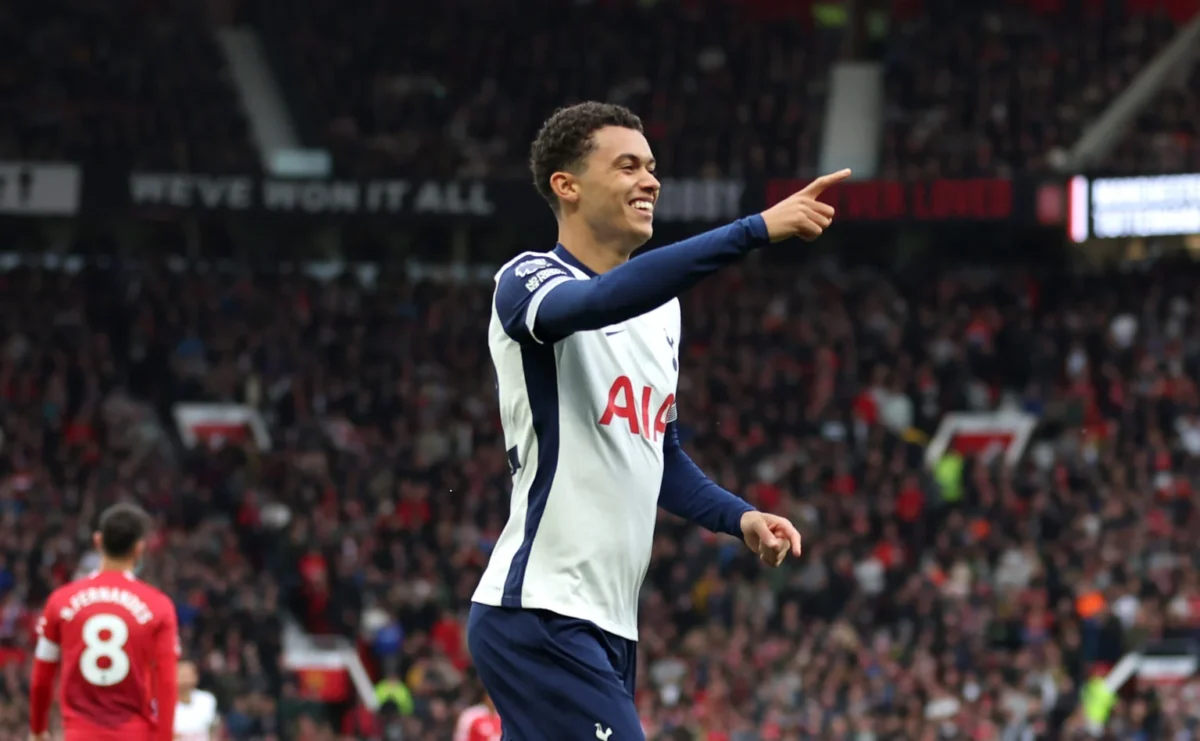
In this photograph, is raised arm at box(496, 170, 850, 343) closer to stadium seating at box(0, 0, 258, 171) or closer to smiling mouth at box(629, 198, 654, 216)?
smiling mouth at box(629, 198, 654, 216)

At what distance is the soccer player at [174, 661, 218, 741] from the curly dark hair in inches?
254

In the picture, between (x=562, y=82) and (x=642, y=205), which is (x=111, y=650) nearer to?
(x=642, y=205)

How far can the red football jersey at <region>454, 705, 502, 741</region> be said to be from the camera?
10.4 metres

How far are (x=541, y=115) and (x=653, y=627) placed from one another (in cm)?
953

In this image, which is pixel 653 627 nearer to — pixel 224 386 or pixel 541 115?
pixel 224 386

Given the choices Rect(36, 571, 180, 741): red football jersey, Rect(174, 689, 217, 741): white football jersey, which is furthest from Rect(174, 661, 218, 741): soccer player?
Rect(36, 571, 180, 741): red football jersey

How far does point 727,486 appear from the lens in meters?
19.4

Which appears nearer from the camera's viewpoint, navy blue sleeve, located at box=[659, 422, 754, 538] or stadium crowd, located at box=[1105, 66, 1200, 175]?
navy blue sleeve, located at box=[659, 422, 754, 538]

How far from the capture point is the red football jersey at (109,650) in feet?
25.7

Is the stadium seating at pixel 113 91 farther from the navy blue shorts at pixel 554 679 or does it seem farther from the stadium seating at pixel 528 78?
the navy blue shorts at pixel 554 679

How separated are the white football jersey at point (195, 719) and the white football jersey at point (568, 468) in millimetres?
6405

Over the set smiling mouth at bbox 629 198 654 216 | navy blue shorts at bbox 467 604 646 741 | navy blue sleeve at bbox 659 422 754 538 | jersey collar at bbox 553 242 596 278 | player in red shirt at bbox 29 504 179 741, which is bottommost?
player in red shirt at bbox 29 504 179 741

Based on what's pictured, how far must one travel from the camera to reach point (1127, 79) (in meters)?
24.5

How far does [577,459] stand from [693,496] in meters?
0.54
